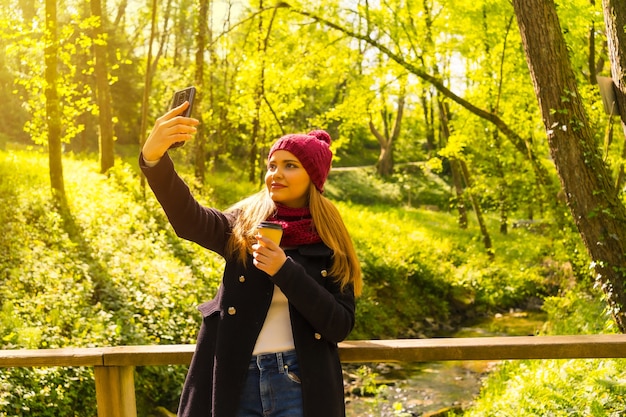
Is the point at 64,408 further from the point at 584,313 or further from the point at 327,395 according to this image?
the point at 584,313

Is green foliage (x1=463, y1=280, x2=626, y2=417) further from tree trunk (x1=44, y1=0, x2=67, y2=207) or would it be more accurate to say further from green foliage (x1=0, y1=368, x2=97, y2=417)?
tree trunk (x1=44, y1=0, x2=67, y2=207)

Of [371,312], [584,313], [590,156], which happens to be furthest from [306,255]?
[371,312]

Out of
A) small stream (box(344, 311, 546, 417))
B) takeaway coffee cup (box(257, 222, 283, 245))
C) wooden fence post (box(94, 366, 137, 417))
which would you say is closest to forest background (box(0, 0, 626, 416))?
small stream (box(344, 311, 546, 417))

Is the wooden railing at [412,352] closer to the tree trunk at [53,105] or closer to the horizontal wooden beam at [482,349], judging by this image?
the horizontal wooden beam at [482,349]

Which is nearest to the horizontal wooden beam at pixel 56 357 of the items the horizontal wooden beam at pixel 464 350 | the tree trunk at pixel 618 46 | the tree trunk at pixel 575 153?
the horizontal wooden beam at pixel 464 350

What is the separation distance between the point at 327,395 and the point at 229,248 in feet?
2.19

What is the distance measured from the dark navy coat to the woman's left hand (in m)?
0.03

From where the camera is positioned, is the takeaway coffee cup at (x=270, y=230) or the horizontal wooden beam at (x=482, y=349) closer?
the takeaway coffee cup at (x=270, y=230)

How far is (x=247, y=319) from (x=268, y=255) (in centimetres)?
32

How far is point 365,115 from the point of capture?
15.5m

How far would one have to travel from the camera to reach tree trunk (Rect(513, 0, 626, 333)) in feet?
16.9

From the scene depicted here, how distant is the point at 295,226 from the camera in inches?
102

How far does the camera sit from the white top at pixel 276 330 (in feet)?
7.97

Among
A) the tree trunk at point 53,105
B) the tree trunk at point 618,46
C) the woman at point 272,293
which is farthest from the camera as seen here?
the tree trunk at point 53,105
